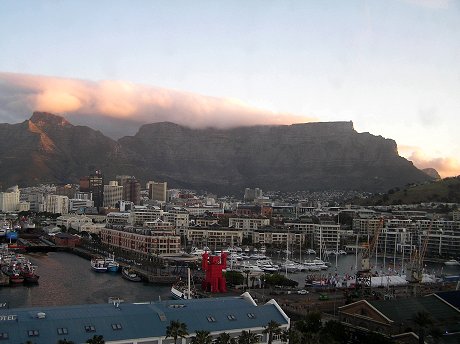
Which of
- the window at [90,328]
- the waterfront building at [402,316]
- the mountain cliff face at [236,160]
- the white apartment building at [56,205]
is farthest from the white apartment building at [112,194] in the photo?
the window at [90,328]

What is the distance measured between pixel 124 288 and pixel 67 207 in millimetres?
65430

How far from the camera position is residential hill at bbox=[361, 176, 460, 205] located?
258ft

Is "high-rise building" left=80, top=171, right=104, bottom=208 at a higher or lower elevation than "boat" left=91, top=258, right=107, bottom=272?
higher

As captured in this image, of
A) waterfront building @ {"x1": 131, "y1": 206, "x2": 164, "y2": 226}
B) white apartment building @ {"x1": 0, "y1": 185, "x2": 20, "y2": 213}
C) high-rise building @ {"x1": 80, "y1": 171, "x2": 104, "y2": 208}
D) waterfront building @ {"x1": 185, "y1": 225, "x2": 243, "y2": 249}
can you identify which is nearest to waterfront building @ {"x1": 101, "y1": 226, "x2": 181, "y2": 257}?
waterfront building @ {"x1": 185, "y1": 225, "x2": 243, "y2": 249}

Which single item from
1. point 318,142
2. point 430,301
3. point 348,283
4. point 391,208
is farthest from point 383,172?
point 430,301

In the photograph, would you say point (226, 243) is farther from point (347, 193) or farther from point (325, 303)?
point (347, 193)

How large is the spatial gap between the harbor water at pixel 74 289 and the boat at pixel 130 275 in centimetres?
41

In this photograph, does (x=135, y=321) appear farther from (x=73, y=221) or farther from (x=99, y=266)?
(x=73, y=221)

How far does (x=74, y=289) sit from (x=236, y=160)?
166 metres

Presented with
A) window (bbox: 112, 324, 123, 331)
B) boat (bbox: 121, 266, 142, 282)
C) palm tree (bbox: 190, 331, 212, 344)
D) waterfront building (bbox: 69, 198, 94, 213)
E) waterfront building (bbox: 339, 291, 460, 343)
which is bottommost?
boat (bbox: 121, 266, 142, 282)

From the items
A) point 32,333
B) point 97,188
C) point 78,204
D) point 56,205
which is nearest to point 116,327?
point 32,333

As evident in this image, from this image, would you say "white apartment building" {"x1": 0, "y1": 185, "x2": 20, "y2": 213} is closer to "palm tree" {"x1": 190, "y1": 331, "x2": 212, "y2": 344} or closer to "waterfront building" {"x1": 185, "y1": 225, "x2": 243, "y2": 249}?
"waterfront building" {"x1": 185, "y1": 225, "x2": 243, "y2": 249}

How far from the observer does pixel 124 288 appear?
32.2 metres

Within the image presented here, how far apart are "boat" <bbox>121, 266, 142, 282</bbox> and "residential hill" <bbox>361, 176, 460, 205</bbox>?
51.5m
